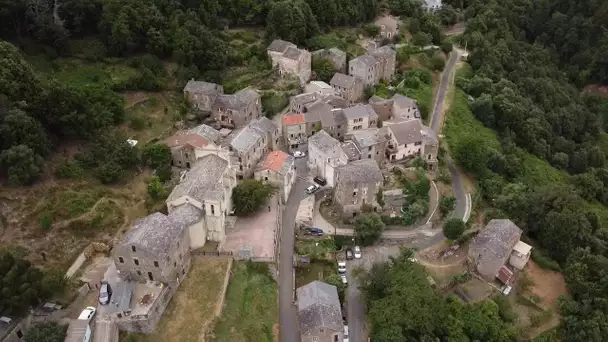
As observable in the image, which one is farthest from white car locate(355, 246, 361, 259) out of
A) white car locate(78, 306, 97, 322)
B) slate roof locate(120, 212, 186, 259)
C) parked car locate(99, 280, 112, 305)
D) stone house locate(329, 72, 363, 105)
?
stone house locate(329, 72, 363, 105)

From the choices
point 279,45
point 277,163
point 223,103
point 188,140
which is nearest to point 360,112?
point 277,163

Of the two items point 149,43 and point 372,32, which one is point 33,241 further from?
point 372,32

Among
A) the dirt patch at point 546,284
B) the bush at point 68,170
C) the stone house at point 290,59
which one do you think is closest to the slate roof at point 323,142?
the stone house at point 290,59

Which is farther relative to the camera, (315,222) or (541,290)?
(315,222)

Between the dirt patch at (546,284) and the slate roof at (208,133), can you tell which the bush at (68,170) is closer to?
the slate roof at (208,133)

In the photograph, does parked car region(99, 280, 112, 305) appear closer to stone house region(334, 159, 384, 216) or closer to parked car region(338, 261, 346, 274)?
parked car region(338, 261, 346, 274)

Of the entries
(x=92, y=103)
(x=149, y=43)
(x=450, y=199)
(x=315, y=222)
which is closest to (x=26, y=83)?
(x=92, y=103)
